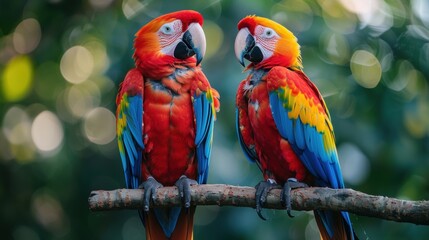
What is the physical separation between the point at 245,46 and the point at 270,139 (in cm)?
37

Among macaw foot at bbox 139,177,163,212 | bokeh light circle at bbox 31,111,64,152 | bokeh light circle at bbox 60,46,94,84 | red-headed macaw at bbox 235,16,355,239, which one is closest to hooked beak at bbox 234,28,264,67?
red-headed macaw at bbox 235,16,355,239

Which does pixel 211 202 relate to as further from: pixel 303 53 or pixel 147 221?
pixel 303 53

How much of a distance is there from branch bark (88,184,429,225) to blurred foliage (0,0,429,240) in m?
1.41

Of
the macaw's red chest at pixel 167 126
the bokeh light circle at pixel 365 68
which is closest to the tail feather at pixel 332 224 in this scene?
the macaw's red chest at pixel 167 126

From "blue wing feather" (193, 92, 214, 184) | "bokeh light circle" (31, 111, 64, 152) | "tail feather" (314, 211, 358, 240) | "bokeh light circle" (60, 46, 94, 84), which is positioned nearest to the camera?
"tail feather" (314, 211, 358, 240)

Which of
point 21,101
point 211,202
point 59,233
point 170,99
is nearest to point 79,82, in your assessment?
point 21,101

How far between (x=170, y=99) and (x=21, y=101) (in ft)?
8.49

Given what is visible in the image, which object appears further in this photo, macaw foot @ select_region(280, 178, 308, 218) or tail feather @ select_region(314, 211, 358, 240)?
tail feather @ select_region(314, 211, 358, 240)

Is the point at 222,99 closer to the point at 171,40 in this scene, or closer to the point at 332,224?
the point at 171,40

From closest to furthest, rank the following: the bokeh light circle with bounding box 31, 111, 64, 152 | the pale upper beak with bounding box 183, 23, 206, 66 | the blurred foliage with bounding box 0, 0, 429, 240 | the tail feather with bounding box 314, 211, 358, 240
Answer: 1. the tail feather with bounding box 314, 211, 358, 240
2. the pale upper beak with bounding box 183, 23, 206, 66
3. the blurred foliage with bounding box 0, 0, 429, 240
4. the bokeh light circle with bounding box 31, 111, 64, 152

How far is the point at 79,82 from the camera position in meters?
5.68

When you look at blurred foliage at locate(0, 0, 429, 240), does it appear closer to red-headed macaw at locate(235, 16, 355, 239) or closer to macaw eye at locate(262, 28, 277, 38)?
red-headed macaw at locate(235, 16, 355, 239)

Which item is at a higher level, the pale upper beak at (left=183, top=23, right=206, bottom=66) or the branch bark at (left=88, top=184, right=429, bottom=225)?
the pale upper beak at (left=183, top=23, right=206, bottom=66)

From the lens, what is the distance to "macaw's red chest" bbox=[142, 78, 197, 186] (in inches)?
113
